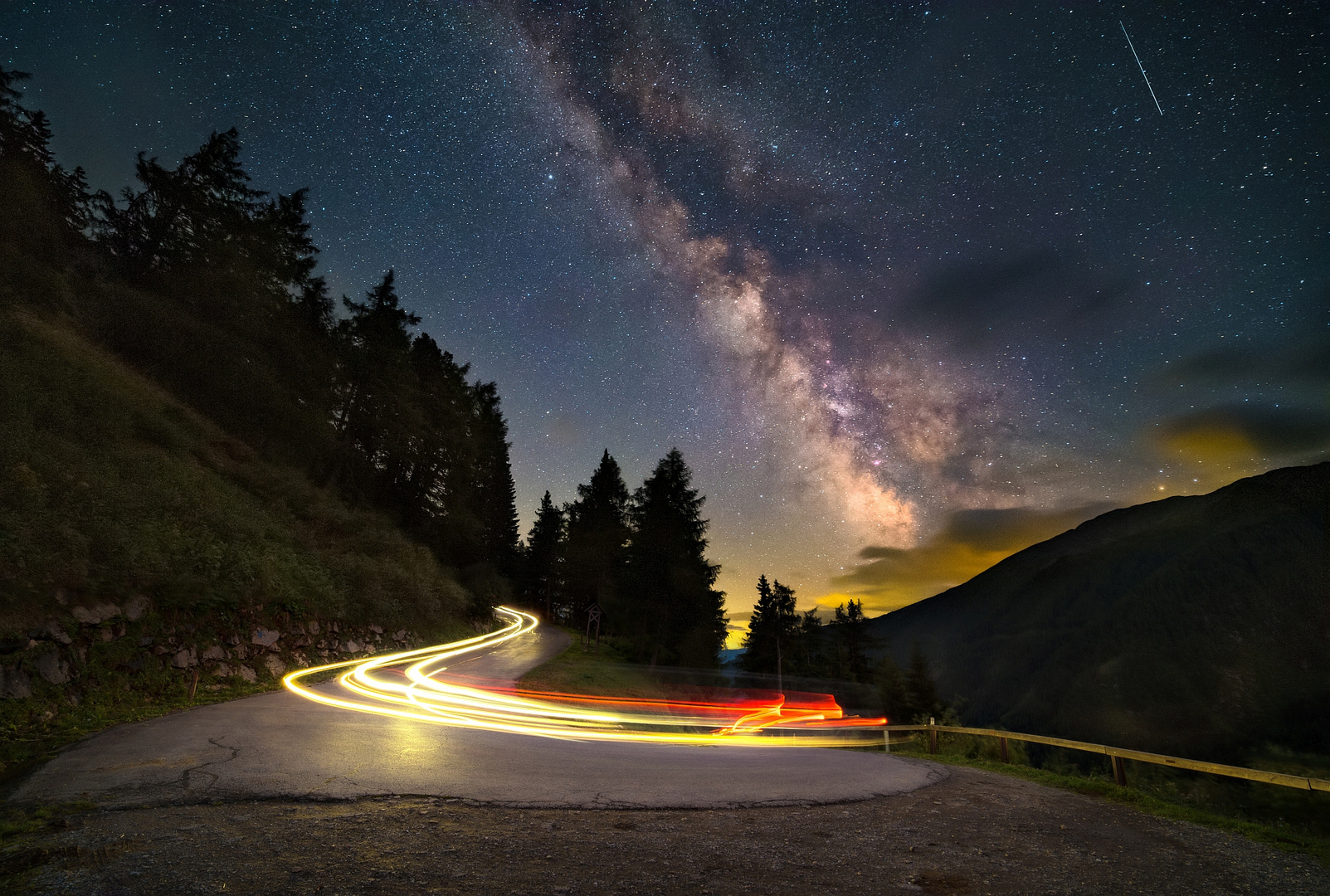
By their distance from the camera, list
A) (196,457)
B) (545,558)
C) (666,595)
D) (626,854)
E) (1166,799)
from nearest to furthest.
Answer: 1. (626,854)
2. (1166,799)
3. (196,457)
4. (666,595)
5. (545,558)

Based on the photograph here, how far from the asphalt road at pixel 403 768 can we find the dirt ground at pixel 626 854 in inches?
23.2

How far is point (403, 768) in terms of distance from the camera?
24.6 feet

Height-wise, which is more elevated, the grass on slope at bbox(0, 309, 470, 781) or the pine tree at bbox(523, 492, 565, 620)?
the pine tree at bbox(523, 492, 565, 620)

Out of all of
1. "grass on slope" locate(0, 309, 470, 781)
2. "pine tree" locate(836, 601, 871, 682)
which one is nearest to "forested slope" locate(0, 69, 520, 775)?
"grass on slope" locate(0, 309, 470, 781)

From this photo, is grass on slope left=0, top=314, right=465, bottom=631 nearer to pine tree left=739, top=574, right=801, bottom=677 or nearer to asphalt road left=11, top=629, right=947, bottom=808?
asphalt road left=11, top=629, right=947, bottom=808

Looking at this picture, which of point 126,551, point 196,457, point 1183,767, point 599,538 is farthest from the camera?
point 599,538

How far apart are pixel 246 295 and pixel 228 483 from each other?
11711 mm

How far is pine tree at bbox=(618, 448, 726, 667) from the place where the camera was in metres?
40.9

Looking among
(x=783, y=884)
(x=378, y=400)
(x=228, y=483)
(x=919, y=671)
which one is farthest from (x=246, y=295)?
(x=919, y=671)

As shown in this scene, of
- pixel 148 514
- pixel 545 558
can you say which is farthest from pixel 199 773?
pixel 545 558

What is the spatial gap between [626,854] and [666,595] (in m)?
36.7

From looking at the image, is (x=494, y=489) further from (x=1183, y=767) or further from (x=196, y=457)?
(x=1183, y=767)

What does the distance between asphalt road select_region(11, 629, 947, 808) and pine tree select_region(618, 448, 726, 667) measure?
29.0 meters

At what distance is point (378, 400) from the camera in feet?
112
